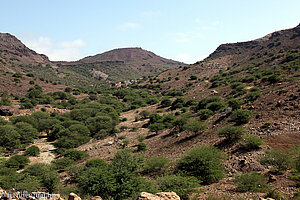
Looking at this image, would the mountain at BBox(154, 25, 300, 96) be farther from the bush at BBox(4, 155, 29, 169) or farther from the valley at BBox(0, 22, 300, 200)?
the bush at BBox(4, 155, 29, 169)

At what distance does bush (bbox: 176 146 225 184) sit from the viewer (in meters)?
9.99

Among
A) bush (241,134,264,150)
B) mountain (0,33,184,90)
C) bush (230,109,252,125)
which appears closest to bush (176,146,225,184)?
bush (241,134,264,150)

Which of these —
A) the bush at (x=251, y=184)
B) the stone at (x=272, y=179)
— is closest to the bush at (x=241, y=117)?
the stone at (x=272, y=179)

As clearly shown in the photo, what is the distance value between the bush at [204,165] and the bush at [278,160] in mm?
2500

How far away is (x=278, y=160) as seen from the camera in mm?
8859

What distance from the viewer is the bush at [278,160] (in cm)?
864

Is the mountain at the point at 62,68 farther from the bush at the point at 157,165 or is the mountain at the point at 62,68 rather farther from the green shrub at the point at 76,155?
the bush at the point at 157,165

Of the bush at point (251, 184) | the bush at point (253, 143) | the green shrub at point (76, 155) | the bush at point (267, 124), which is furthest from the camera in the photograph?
the green shrub at point (76, 155)

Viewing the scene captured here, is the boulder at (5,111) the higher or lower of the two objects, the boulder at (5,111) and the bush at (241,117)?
the higher

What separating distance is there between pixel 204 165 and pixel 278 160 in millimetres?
3848

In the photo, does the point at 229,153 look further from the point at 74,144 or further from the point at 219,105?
the point at 74,144

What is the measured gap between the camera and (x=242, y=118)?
15477mm

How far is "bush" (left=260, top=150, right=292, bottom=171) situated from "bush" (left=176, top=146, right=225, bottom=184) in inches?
98.4

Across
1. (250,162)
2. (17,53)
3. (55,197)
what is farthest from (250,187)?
(17,53)
